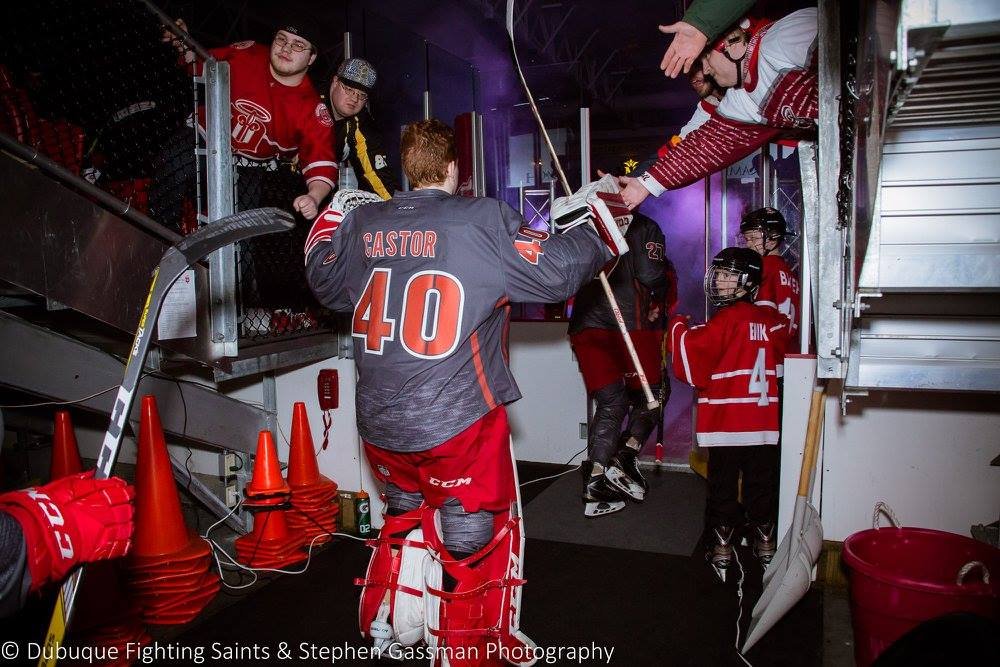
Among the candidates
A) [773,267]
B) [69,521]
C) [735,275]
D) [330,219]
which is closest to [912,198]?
[735,275]

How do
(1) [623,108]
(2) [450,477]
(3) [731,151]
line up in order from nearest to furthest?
(2) [450,477], (3) [731,151], (1) [623,108]

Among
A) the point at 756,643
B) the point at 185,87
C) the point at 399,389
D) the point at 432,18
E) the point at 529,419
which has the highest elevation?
the point at 432,18

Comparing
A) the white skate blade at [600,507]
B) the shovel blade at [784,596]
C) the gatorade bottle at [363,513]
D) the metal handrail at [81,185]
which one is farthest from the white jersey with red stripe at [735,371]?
the metal handrail at [81,185]

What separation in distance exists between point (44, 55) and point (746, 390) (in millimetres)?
4124

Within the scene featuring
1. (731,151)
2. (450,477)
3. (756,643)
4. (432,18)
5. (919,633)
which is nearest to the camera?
(919,633)

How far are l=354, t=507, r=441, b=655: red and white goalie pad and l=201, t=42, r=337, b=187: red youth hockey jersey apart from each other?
2.32 m

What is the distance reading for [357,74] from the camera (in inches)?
167

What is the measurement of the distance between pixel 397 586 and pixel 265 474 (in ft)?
5.56

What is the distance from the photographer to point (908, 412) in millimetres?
3334

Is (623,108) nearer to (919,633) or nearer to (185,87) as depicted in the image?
(185,87)

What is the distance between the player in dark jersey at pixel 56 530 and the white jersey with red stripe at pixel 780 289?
3748mm

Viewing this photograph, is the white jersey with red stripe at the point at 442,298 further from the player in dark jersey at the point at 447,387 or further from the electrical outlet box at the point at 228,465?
the electrical outlet box at the point at 228,465

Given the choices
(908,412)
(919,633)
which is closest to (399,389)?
(919,633)

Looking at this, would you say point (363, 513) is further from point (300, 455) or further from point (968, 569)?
point (968, 569)
